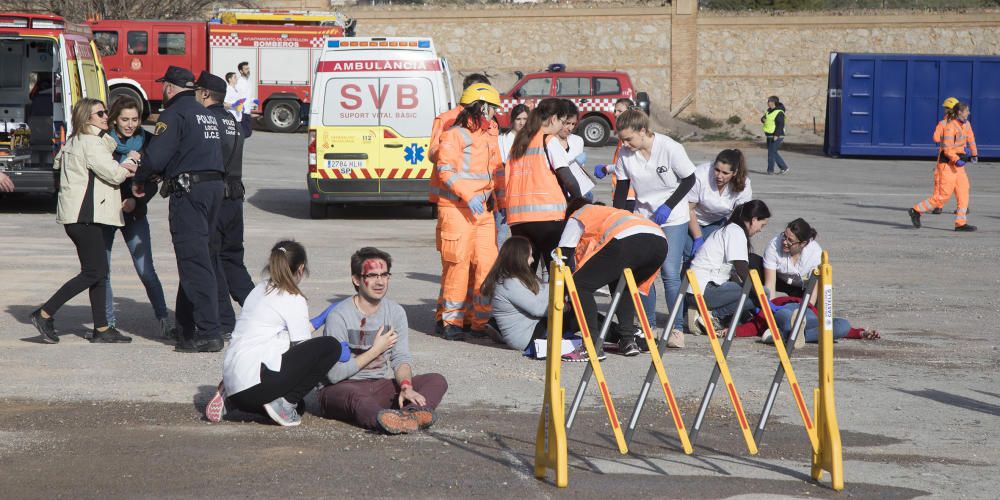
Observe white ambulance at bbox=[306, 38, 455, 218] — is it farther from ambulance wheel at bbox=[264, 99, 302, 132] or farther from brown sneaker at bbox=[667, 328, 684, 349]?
ambulance wheel at bbox=[264, 99, 302, 132]

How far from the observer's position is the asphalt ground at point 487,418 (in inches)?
209

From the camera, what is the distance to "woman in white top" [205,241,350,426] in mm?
6125

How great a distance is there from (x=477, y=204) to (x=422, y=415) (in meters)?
2.69

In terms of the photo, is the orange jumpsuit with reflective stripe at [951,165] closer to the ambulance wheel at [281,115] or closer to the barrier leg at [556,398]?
the barrier leg at [556,398]

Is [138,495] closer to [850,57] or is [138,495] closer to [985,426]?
[985,426]

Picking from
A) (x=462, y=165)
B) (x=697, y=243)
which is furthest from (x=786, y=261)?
(x=462, y=165)

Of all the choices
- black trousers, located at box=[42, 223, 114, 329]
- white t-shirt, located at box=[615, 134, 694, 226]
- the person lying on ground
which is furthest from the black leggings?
white t-shirt, located at box=[615, 134, 694, 226]

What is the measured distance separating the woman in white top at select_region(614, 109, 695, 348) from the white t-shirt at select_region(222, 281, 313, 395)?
3.03 m

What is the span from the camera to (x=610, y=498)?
511 cm

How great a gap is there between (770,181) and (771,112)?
2.69 m

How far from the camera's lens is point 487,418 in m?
6.54

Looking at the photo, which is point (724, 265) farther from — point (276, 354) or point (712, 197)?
point (276, 354)

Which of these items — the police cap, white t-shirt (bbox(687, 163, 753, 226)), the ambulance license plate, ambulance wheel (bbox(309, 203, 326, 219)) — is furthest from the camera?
ambulance wheel (bbox(309, 203, 326, 219))

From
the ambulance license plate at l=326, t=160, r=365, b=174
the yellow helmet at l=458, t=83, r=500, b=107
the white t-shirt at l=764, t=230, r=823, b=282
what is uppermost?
the yellow helmet at l=458, t=83, r=500, b=107
